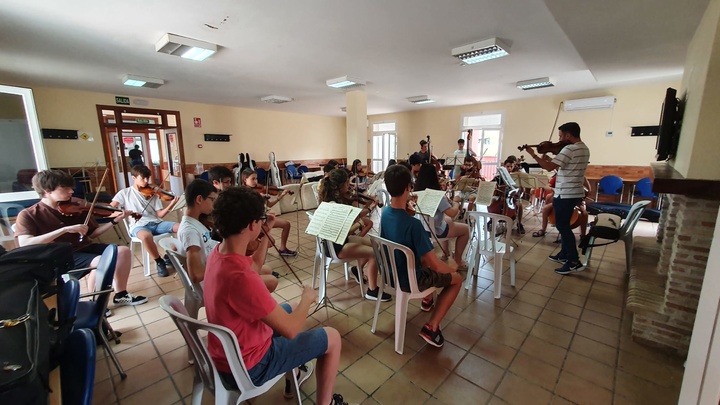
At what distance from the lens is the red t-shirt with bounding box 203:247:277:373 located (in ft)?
3.25

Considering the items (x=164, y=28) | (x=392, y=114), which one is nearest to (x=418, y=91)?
(x=392, y=114)

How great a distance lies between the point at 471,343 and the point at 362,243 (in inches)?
42.3

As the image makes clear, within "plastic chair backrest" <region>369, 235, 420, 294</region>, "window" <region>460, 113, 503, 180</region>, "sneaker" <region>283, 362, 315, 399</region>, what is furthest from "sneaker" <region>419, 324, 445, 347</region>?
"window" <region>460, 113, 503, 180</region>

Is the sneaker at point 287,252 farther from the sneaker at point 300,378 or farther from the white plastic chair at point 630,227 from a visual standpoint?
the white plastic chair at point 630,227

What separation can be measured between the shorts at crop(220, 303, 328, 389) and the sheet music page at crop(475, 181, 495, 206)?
2446mm

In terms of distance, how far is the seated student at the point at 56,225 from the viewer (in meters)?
1.99

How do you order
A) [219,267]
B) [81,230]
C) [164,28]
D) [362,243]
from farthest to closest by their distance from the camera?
1. [164,28]
2. [362,243]
3. [81,230]
4. [219,267]

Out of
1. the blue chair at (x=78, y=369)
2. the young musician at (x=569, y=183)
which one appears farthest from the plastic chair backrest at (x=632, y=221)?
the blue chair at (x=78, y=369)

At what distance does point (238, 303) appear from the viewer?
3.27ft

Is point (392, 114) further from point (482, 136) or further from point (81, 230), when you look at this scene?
point (81, 230)

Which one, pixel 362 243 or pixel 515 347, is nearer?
pixel 515 347

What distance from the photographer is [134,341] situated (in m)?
1.99

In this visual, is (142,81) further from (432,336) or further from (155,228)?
(432,336)

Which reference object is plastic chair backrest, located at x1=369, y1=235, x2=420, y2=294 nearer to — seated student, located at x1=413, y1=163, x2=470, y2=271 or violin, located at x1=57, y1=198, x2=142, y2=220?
seated student, located at x1=413, y1=163, x2=470, y2=271
